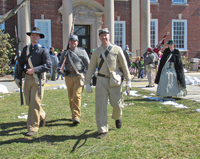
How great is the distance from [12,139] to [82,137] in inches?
53.0

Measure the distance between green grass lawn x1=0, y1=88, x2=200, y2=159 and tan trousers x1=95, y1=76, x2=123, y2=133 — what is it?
0.29 meters

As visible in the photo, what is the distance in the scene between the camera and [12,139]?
475 cm

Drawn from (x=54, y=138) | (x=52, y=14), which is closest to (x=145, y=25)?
(x=52, y=14)

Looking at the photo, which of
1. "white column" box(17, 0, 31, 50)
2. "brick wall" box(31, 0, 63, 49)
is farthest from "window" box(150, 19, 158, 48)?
"white column" box(17, 0, 31, 50)

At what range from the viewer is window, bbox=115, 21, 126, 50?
23500 millimetres

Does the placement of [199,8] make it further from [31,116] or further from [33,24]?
[31,116]

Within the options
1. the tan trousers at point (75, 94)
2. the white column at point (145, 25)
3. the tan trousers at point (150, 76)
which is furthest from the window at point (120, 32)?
the tan trousers at point (75, 94)

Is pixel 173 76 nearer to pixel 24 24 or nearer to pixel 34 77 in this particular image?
Answer: pixel 34 77

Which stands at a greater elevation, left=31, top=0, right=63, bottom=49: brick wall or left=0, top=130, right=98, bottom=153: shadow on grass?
left=31, top=0, right=63, bottom=49: brick wall

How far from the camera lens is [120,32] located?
23.7 meters

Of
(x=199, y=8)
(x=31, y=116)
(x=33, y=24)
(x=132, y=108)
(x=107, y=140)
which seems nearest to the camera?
(x=107, y=140)

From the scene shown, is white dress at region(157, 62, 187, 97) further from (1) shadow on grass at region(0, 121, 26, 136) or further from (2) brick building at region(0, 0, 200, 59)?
(2) brick building at region(0, 0, 200, 59)

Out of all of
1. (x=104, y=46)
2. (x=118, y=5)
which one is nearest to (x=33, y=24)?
(x=118, y=5)

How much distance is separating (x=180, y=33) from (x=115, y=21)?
7290 mm
